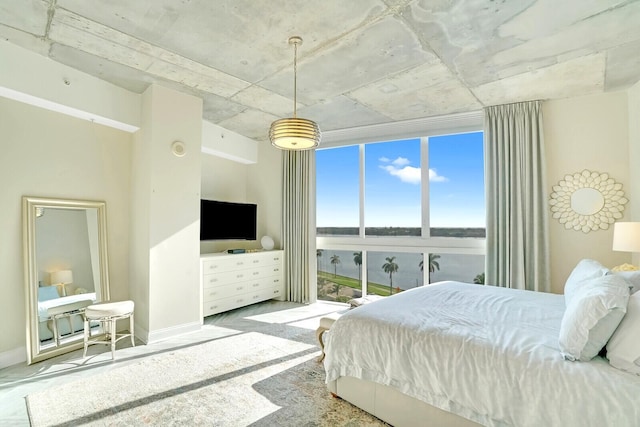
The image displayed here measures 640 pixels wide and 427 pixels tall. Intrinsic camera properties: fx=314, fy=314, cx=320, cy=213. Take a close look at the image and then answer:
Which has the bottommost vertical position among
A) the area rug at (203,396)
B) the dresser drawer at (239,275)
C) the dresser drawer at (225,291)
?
the area rug at (203,396)

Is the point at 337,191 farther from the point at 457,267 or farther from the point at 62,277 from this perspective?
the point at 62,277

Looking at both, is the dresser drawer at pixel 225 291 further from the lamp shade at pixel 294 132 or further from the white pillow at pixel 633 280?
the white pillow at pixel 633 280

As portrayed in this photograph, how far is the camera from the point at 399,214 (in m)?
4.91

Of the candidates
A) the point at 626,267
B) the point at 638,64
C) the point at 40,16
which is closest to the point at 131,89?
the point at 40,16

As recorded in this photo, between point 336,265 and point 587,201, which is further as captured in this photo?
point 336,265

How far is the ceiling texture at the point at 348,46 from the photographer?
87.4 inches

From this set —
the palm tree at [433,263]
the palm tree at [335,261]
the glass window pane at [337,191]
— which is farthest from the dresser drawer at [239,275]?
the palm tree at [433,263]

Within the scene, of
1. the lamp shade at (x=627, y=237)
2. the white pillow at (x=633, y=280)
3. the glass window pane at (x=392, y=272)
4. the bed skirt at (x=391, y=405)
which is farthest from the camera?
the glass window pane at (x=392, y=272)

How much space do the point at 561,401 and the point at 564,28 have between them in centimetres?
257

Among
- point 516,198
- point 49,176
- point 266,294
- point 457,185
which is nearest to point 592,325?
point 516,198

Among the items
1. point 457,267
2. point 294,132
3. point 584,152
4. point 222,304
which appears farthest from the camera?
point 457,267

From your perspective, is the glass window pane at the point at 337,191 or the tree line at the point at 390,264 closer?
the tree line at the point at 390,264

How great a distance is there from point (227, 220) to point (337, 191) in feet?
6.22

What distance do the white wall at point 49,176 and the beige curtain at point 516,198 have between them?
4546 millimetres
